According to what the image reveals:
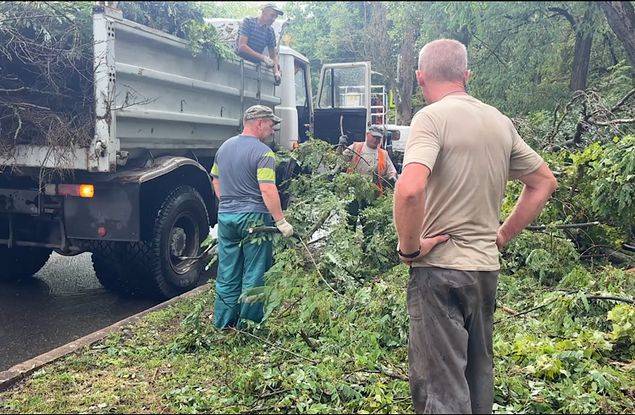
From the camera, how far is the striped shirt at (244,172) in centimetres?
452

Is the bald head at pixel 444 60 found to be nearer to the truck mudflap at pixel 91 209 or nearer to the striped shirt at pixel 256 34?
the truck mudflap at pixel 91 209

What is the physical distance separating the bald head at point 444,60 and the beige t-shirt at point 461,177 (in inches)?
4.2

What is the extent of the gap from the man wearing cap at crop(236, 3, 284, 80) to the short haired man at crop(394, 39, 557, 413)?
4.83 metres

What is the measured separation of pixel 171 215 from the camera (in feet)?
19.6

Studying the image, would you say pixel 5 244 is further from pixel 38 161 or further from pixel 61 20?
pixel 61 20

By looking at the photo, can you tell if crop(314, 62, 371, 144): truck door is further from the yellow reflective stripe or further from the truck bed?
the yellow reflective stripe

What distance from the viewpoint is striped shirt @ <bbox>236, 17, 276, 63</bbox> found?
717 centimetres

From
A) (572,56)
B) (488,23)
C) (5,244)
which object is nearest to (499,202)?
(5,244)

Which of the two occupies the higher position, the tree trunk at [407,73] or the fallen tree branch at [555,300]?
the tree trunk at [407,73]

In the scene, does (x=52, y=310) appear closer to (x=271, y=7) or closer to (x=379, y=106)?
(x=271, y=7)

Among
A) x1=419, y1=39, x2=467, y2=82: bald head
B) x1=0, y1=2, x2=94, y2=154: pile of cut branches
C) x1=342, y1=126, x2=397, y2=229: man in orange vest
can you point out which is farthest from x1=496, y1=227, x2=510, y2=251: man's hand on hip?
x1=0, y1=2, x2=94, y2=154: pile of cut branches

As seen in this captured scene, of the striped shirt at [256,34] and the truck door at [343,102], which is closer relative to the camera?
the striped shirt at [256,34]

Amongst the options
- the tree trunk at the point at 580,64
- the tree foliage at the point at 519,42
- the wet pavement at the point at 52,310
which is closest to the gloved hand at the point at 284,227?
the wet pavement at the point at 52,310

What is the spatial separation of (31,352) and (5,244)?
1615 millimetres
